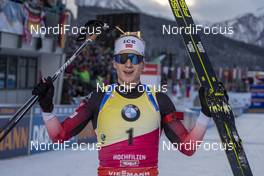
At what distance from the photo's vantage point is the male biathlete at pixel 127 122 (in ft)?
10.7

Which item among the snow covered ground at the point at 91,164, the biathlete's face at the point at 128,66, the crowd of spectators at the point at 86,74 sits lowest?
the snow covered ground at the point at 91,164

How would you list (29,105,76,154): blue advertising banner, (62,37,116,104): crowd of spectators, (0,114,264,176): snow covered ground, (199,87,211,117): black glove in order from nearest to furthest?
(199,87,211,117): black glove
(0,114,264,176): snow covered ground
(29,105,76,154): blue advertising banner
(62,37,116,104): crowd of spectators

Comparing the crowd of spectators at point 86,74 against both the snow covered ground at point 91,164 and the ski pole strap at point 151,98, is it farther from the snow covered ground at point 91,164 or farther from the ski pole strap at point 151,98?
the ski pole strap at point 151,98

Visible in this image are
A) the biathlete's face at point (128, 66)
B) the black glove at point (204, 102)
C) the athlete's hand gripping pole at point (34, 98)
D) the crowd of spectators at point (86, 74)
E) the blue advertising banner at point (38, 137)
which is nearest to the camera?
the black glove at point (204, 102)

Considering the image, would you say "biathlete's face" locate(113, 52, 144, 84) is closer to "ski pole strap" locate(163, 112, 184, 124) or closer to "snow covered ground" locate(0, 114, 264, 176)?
"ski pole strap" locate(163, 112, 184, 124)

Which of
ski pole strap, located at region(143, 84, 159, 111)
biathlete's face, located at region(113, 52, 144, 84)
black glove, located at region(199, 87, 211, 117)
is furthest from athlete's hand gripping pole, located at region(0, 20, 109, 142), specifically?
black glove, located at region(199, 87, 211, 117)

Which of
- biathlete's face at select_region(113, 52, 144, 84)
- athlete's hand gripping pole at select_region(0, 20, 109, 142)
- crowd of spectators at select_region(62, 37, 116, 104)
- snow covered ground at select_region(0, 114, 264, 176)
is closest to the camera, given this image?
biathlete's face at select_region(113, 52, 144, 84)

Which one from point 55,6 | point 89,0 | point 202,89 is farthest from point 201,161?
point 89,0

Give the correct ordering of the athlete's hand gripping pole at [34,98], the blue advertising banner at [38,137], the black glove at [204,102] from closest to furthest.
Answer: the black glove at [204,102]
the athlete's hand gripping pole at [34,98]
the blue advertising banner at [38,137]

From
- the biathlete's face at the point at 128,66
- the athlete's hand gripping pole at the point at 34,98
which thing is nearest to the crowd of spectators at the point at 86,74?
the athlete's hand gripping pole at the point at 34,98

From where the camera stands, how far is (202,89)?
3.31 meters

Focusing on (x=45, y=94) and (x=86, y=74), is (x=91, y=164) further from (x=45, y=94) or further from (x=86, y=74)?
(x=86, y=74)

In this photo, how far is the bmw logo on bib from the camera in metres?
3.31

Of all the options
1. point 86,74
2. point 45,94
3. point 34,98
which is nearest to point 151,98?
point 45,94
